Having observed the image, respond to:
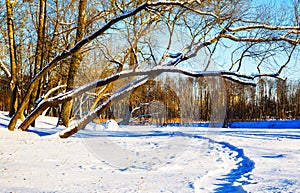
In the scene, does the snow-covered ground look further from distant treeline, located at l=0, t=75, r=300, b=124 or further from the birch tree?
distant treeline, located at l=0, t=75, r=300, b=124

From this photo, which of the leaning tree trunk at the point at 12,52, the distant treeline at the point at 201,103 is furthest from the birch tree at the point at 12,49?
the distant treeline at the point at 201,103

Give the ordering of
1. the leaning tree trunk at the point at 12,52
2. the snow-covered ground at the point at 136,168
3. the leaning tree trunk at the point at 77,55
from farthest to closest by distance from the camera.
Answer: the leaning tree trunk at the point at 12,52 < the leaning tree trunk at the point at 77,55 < the snow-covered ground at the point at 136,168

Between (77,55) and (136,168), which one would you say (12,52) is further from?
(136,168)

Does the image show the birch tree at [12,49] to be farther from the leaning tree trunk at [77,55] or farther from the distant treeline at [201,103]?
the distant treeline at [201,103]

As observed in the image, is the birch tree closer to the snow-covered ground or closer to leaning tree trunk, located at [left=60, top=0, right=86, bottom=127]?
leaning tree trunk, located at [left=60, top=0, right=86, bottom=127]

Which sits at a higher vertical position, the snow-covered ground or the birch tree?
the birch tree

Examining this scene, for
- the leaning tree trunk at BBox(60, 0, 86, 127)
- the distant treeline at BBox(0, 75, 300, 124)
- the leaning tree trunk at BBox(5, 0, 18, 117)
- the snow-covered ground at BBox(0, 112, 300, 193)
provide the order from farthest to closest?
the distant treeline at BBox(0, 75, 300, 124)
the leaning tree trunk at BBox(5, 0, 18, 117)
the leaning tree trunk at BBox(60, 0, 86, 127)
the snow-covered ground at BBox(0, 112, 300, 193)

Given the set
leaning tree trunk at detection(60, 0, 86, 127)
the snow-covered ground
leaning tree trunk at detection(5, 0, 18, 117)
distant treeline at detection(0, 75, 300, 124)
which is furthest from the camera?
distant treeline at detection(0, 75, 300, 124)

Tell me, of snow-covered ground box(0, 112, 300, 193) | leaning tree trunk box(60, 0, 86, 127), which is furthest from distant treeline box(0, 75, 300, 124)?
snow-covered ground box(0, 112, 300, 193)

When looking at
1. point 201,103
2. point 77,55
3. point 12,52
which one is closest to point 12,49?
point 12,52

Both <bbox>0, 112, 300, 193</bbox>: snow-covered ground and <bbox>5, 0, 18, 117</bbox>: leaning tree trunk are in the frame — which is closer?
<bbox>0, 112, 300, 193</bbox>: snow-covered ground

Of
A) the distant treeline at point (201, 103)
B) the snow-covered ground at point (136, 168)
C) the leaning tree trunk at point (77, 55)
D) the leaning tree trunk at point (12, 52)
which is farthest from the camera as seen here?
the distant treeline at point (201, 103)

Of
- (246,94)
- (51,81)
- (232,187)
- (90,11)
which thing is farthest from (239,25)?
(246,94)

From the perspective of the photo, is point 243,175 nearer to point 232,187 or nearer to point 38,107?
point 232,187
